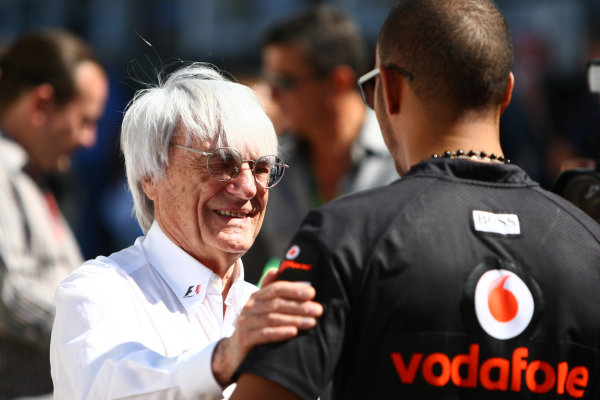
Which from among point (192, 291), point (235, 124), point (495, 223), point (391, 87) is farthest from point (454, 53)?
point (192, 291)

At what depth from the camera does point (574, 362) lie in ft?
6.69

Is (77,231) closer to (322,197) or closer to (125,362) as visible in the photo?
(322,197)

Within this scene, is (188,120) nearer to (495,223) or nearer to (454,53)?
(454,53)

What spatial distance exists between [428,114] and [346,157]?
9.34ft

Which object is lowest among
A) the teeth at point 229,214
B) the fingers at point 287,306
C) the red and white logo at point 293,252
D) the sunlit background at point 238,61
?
the sunlit background at point 238,61

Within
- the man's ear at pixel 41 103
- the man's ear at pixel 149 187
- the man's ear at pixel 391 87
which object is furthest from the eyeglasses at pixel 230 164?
Answer: the man's ear at pixel 41 103

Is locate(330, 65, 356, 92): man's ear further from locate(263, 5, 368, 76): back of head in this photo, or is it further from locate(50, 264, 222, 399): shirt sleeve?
locate(50, 264, 222, 399): shirt sleeve

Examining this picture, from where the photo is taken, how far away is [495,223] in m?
2.03

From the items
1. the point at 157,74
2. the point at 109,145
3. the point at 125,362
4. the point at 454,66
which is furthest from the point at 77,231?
the point at 454,66

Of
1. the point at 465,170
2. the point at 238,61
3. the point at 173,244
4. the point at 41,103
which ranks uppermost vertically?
the point at 465,170

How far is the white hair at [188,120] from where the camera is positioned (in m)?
2.69

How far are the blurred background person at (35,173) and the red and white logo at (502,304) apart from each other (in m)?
2.51

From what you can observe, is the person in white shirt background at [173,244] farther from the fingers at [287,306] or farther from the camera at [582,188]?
the camera at [582,188]

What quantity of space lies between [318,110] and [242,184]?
2.40m
